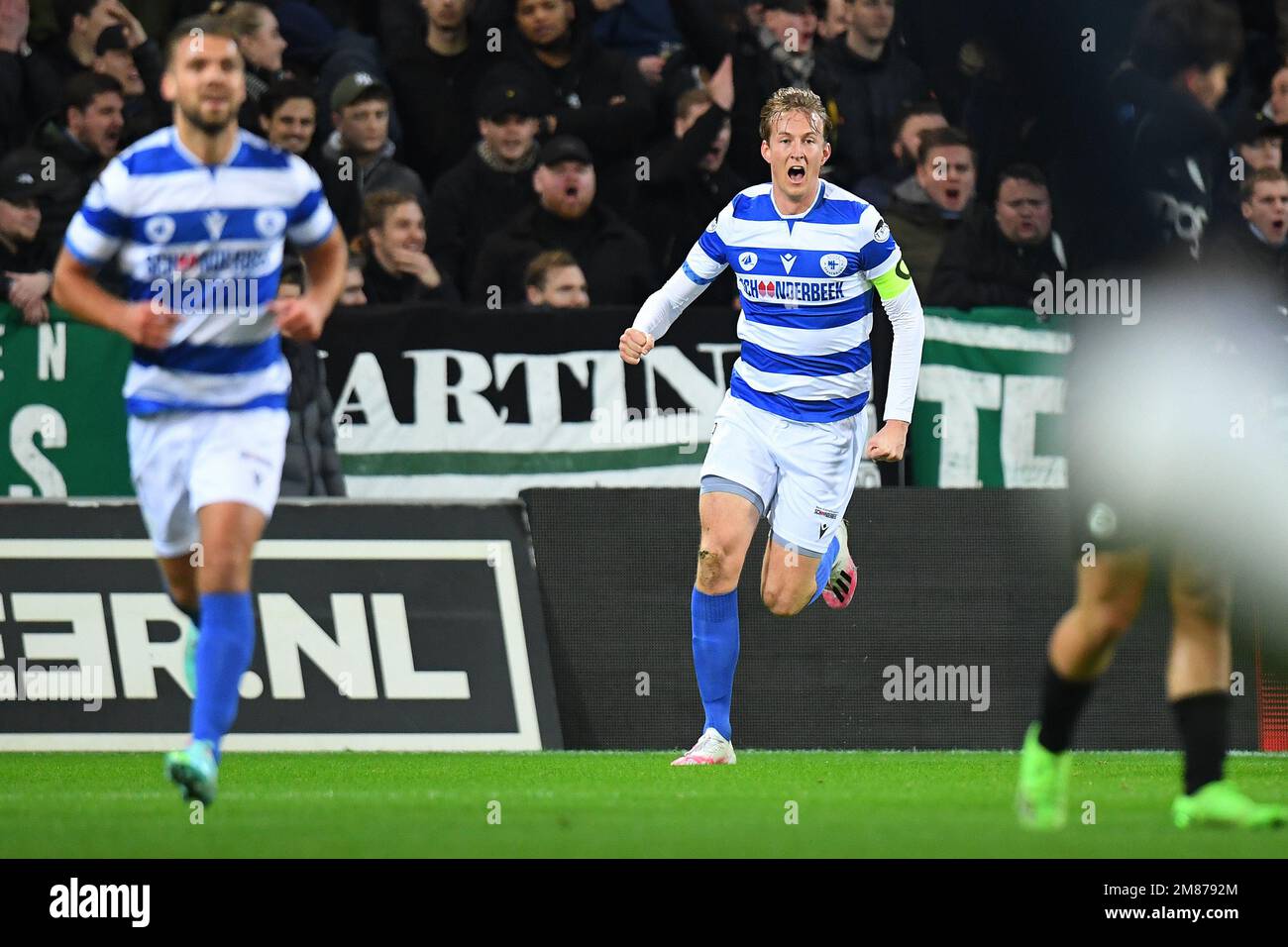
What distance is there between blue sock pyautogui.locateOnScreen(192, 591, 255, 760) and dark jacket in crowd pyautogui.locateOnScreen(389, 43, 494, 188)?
18.3 ft

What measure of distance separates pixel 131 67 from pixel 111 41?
0.18 meters

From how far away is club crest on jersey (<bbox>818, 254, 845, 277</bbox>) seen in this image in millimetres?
9016

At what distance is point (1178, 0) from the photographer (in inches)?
193

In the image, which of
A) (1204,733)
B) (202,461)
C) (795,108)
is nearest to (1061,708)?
(1204,733)

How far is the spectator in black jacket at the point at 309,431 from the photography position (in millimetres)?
10570

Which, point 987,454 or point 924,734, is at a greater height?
point 987,454

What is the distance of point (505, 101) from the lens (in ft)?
38.4

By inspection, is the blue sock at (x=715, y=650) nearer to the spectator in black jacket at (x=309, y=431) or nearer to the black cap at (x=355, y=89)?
the spectator in black jacket at (x=309, y=431)

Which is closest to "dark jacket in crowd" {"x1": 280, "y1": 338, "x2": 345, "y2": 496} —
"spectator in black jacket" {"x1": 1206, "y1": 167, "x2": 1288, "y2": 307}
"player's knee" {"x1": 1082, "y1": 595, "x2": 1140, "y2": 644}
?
"spectator in black jacket" {"x1": 1206, "y1": 167, "x2": 1288, "y2": 307}

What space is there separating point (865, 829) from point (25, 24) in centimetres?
792

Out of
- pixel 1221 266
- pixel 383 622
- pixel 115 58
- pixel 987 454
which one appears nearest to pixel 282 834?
pixel 1221 266

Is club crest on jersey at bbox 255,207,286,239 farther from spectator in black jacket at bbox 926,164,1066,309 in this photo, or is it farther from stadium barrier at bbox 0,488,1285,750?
spectator in black jacket at bbox 926,164,1066,309

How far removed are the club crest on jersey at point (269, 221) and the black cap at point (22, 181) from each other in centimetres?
470

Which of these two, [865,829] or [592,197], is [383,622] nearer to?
[592,197]
